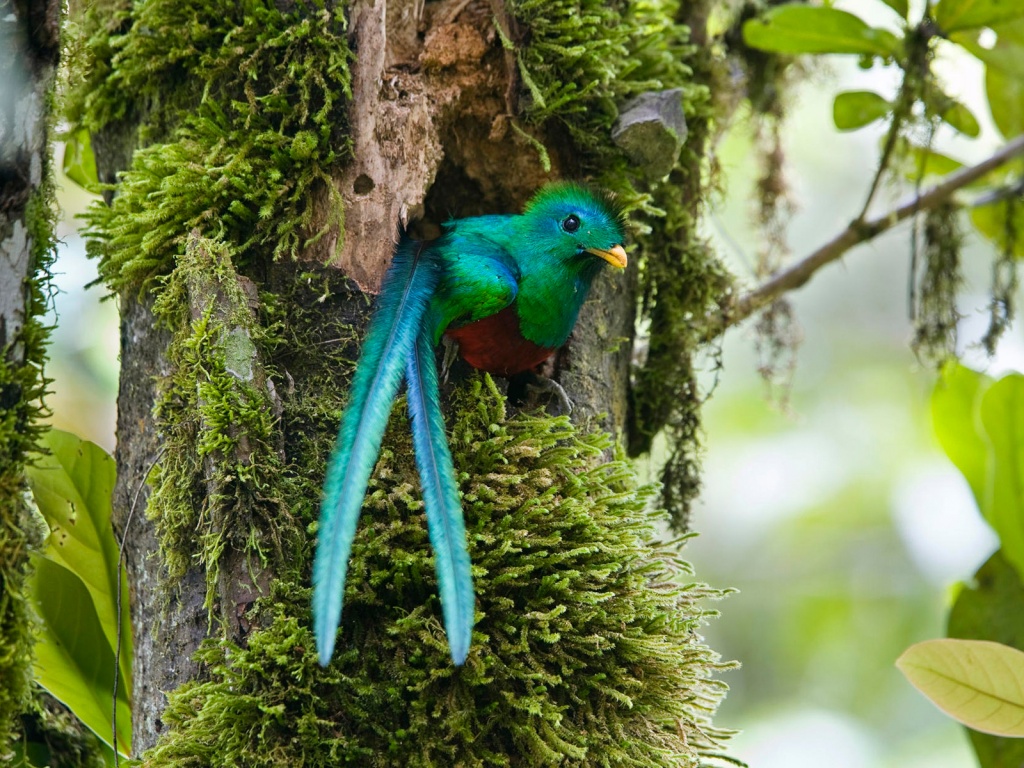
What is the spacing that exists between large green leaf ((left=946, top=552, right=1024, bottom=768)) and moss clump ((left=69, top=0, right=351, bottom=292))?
228 centimetres

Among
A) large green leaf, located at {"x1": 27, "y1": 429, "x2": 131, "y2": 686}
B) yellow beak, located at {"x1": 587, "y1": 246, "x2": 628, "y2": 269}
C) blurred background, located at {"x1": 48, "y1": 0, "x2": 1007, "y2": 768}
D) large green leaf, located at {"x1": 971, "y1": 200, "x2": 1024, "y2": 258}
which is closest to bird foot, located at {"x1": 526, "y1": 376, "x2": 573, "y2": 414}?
yellow beak, located at {"x1": 587, "y1": 246, "x2": 628, "y2": 269}

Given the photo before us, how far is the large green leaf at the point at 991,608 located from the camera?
292 cm

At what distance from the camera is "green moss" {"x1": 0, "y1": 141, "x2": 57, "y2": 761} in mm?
1587

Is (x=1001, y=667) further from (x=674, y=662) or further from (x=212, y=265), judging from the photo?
(x=212, y=265)

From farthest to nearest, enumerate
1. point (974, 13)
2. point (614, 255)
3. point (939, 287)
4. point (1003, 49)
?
1. point (939, 287)
2. point (1003, 49)
3. point (974, 13)
4. point (614, 255)

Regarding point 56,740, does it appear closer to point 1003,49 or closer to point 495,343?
point 495,343

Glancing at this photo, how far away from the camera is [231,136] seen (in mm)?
2146

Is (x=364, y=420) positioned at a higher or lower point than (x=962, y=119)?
lower

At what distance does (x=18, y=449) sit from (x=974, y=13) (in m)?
2.85

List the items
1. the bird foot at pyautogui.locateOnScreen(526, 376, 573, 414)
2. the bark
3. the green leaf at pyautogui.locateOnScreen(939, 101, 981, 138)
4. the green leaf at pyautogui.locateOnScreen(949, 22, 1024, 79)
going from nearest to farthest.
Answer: the bark, the bird foot at pyautogui.locateOnScreen(526, 376, 573, 414), the green leaf at pyautogui.locateOnScreen(949, 22, 1024, 79), the green leaf at pyautogui.locateOnScreen(939, 101, 981, 138)

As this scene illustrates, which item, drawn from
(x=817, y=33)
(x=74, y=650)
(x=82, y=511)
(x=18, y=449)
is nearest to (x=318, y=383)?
(x=18, y=449)

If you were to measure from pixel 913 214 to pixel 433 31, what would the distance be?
1847mm

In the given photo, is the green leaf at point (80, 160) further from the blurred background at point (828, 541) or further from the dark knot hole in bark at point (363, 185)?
the blurred background at point (828, 541)

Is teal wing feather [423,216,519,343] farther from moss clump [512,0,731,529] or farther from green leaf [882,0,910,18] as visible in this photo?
green leaf [882,0,910,18]
